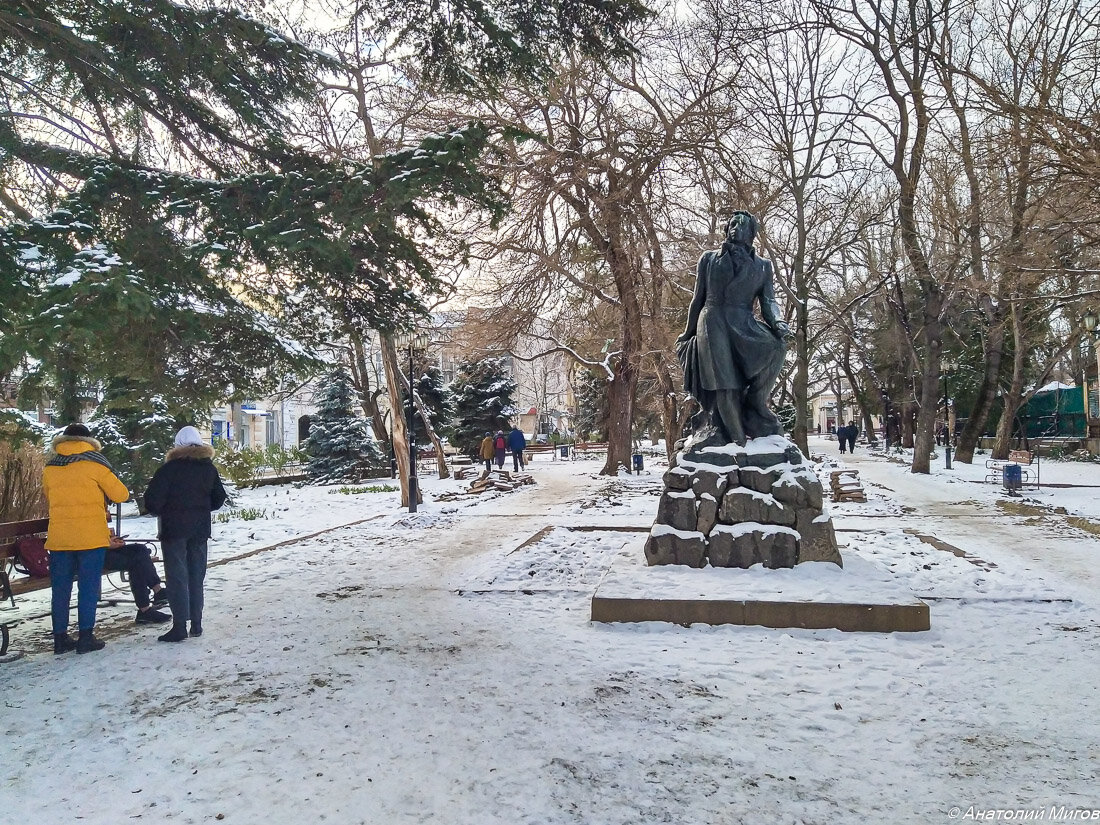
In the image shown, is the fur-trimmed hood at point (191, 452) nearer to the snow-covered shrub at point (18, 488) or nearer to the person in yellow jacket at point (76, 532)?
the person in yellow jacket at point (76, 532)

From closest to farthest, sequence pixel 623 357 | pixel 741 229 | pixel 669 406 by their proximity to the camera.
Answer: pixel 741 229 < pixel 623 357 < pixel 669 406

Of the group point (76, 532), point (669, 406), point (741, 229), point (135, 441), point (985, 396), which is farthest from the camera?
point (669, 406)

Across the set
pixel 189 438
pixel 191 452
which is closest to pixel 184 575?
pixel 191 452

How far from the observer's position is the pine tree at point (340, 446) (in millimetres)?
23797

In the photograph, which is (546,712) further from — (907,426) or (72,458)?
(907,426)

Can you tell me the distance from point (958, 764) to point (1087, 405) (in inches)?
1625

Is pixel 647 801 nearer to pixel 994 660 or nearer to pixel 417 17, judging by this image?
pixel 994 660

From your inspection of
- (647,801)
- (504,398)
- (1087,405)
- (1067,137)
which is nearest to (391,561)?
(647,801)

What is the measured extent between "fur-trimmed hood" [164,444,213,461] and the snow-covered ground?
138cm

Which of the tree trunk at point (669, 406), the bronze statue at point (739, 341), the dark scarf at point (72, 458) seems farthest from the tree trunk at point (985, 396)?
→ the dark scarf at point (72, 458)

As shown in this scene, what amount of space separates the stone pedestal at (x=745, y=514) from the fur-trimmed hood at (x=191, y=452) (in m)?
3.90

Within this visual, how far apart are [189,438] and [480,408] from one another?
106 feet

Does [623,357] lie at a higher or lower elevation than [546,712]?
higher

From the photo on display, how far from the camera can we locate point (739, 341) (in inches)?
291
